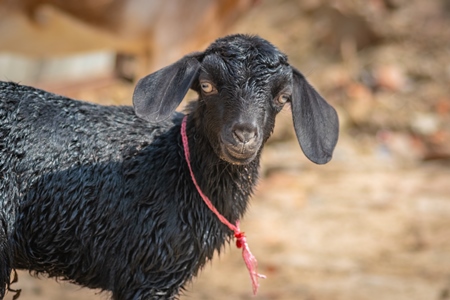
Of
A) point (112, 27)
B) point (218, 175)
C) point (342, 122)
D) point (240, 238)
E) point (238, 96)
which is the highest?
point (342, 122)

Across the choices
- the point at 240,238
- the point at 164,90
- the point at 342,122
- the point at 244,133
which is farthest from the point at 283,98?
the point at 342,122

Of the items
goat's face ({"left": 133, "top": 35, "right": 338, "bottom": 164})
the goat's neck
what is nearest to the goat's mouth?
goat's face ({"left": 133, "top": 35, "right": 338, "bottom": 164})

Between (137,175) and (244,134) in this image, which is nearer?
(244,134)

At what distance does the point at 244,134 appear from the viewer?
3.18m

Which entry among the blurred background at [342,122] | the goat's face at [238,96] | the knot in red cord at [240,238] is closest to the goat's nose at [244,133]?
the goat's face at [238,96]

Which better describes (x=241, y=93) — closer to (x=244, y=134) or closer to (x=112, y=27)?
(x=244, y=134)

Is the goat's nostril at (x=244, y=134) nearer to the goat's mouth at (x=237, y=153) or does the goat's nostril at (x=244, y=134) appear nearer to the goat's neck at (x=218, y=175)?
the goat's mouth at (x=237, y=153)

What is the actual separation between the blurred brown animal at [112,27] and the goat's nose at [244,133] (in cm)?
364

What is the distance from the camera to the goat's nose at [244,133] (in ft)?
10.4

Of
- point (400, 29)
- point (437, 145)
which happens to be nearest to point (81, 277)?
point (437, 145)

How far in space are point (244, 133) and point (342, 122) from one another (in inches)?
235

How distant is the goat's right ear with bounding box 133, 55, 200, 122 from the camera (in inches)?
131

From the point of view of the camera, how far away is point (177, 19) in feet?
22.5

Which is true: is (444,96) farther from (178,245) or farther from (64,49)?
(178,245)
